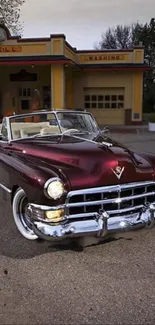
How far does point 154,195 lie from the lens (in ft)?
13.4

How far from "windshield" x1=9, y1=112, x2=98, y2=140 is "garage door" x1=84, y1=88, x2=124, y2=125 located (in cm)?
1762

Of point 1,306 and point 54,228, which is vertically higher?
point 54,228

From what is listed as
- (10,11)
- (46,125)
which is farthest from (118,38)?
(46,125)

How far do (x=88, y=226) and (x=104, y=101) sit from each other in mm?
20327

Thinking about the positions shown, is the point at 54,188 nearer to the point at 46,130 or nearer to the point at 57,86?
the point at 46,130

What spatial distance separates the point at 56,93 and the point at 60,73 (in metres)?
1.06

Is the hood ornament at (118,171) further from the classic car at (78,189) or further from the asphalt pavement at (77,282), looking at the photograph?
the asphalt pavement at (77,282)

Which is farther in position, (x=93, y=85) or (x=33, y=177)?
(x=93, y=85)

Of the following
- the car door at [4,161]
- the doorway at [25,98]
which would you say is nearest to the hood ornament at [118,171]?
the car door at [4,161]

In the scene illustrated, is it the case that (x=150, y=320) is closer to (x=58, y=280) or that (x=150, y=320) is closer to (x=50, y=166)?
(x=58, y=280)

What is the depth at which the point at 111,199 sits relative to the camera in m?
3.75

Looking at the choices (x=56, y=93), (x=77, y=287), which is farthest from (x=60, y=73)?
(x=77, y=287)

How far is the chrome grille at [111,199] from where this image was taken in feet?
11.9

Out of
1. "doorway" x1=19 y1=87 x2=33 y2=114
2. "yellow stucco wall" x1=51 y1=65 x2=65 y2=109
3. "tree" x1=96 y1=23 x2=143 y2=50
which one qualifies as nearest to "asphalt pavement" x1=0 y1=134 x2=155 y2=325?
"yellow stucco wall" x1=51 y1=65 x2=65 y2=109
